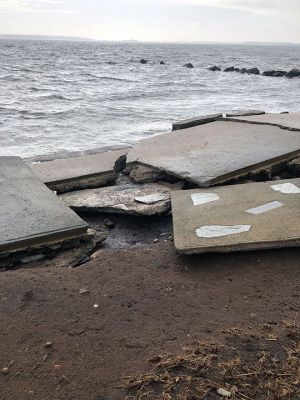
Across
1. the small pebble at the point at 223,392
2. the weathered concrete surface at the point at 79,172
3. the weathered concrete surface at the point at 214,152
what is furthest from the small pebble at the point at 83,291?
the weathered concrete surface at the point at 79,172

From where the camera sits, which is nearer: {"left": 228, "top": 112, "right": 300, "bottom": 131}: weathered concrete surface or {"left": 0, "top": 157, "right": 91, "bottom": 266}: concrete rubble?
{"left": 0, "top": 157, "right": 91, "bottom": 266}: concrete rubble

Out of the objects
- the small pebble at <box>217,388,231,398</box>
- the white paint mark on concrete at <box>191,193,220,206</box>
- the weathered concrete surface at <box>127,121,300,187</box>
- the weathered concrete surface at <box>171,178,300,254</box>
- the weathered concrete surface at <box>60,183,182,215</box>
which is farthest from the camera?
the weathered concrete surface at <box>127,121,300,187</box>

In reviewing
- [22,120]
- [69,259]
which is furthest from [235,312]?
[22,120]

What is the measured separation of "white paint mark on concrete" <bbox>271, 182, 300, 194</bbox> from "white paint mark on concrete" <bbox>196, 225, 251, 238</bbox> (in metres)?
0.74

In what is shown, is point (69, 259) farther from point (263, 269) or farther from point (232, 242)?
point (263, 269)

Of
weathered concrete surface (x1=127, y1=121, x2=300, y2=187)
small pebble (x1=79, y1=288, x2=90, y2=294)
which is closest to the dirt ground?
small pebble (x1=79, y1=288, x2=90, y2=294)

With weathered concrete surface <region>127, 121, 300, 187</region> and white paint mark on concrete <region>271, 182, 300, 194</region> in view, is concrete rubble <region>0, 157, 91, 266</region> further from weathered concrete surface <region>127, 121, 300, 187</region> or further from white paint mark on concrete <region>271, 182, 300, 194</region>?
white paint mark on concrete <region>271, 182, 300, 194</region>

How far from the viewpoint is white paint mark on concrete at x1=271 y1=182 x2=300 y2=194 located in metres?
3.41

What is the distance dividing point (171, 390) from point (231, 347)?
0.37 m

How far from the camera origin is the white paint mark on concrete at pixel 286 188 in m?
3.41

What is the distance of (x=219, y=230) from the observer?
285 cm

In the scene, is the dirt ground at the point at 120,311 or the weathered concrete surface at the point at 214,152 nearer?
the dirt ground at the point at 120,311

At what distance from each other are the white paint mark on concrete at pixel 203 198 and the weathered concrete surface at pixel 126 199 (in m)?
0.24

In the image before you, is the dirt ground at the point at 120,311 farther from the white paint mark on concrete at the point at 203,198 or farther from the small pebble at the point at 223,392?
the white paint mark on concrete at the point at 203,198
